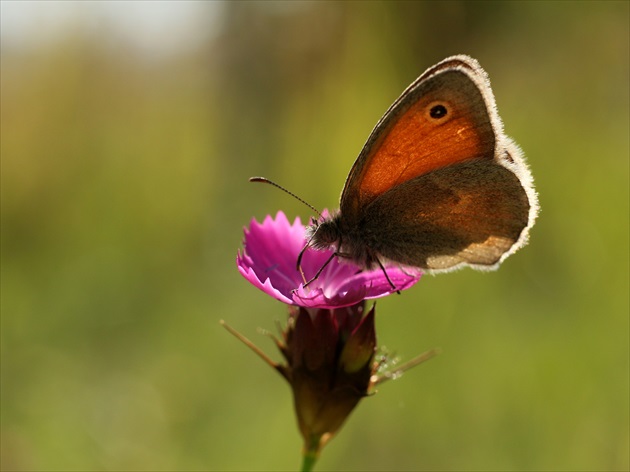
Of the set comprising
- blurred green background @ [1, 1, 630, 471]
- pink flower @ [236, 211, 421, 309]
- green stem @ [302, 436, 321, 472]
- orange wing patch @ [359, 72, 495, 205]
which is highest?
orange wing patch @ [359, 72, 495, 205]

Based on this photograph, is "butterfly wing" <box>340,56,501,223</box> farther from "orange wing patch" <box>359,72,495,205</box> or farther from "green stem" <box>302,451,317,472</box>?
"green stem" <box>302,451,317,472</box>

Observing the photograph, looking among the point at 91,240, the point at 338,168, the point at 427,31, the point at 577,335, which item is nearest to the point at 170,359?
the point at 91,240

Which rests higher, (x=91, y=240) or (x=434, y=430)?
(x=91, y=240)

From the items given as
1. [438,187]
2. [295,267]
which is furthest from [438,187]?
[295,267]

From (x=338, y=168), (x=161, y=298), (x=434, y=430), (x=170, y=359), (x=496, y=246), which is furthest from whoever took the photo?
(x=338, y=168)

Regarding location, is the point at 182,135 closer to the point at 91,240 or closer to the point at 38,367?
the point at 91,240

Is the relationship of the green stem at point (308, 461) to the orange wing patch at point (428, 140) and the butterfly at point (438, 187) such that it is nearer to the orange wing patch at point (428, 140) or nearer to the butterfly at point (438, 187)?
the butterfly at point (438, 187)

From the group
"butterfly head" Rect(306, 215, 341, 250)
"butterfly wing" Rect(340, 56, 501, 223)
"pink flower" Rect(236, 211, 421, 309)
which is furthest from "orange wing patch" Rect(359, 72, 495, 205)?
"pink flower" Rect(236, 211, 421, 309)
